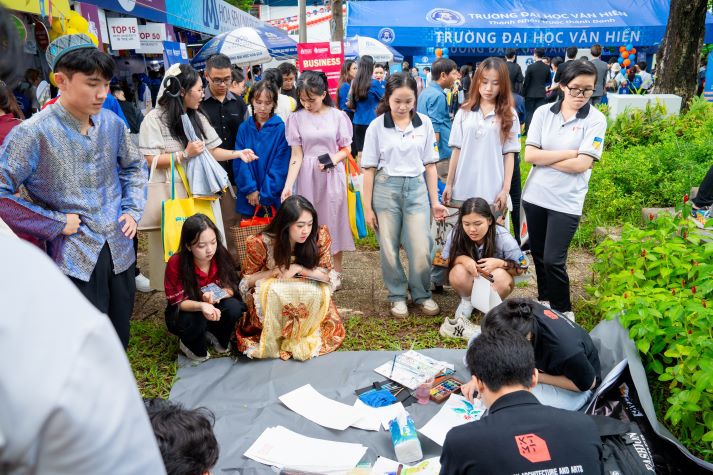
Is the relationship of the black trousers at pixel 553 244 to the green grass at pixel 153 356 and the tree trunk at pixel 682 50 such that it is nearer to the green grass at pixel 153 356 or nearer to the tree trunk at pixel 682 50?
the green grass at pixel 153 356

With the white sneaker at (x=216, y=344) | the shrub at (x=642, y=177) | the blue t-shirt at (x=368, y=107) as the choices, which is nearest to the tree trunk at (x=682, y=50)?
the shrub at (x=642, y=177)

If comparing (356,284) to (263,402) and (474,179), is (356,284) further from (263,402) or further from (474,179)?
(263,402)

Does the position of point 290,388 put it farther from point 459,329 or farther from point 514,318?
point 514,318

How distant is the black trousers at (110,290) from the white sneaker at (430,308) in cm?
195

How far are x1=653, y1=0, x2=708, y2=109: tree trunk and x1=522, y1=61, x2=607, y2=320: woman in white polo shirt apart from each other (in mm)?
5770

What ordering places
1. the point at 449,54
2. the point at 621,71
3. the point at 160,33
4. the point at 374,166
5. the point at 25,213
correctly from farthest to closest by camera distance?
the point at 449,54 → the point at 621,71 → the point at 160,33 → the point at 374,166 → the point at 25,213

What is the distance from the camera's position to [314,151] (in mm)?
4102

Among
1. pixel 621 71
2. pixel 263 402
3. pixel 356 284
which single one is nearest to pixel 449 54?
pixel 621 71

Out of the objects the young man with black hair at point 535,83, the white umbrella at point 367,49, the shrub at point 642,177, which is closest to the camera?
the shrub at point 642,177

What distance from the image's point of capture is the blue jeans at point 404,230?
12.6 feet

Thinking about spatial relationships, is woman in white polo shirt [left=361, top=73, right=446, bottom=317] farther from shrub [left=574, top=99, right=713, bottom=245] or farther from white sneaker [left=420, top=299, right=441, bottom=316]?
shrub [left=574, top=99, right=713, bottom=245]

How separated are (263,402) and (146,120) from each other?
192 centimetres

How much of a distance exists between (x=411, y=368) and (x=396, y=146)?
1.43 meters

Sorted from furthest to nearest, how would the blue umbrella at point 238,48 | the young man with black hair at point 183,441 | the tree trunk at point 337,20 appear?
the tree trunk at point 337,20, the blue umbrella at point 238,48, the young man with black hair at point 183,441
